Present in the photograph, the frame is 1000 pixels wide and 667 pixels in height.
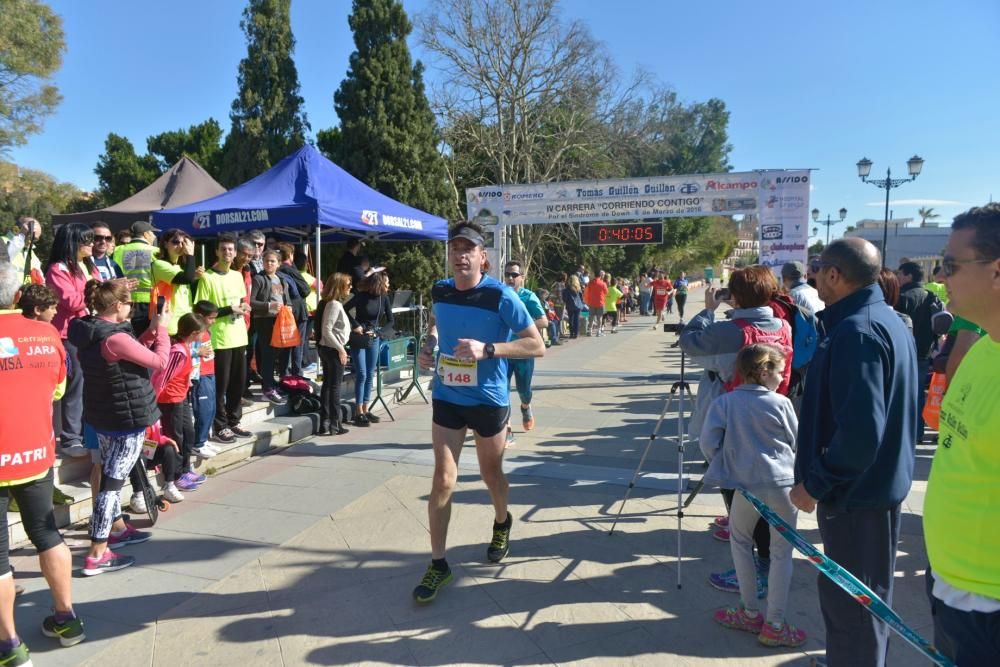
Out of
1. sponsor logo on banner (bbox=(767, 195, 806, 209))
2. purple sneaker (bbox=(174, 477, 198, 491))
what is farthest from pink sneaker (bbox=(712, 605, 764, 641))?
sponsor logo on banner (bbox=(767, 195, 806, 209))

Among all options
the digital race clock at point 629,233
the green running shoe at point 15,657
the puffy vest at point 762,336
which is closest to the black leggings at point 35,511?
the green running shoe at point 15,657

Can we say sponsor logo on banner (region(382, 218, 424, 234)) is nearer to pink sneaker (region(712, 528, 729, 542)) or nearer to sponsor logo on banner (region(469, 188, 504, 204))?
sponsor logo on banner (region(469, 188, 504, 204))

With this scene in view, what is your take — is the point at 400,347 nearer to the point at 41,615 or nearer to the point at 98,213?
the point at 41,615

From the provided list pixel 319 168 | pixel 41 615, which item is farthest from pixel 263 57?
pixel 41 615

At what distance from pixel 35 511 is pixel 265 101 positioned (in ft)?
77.8

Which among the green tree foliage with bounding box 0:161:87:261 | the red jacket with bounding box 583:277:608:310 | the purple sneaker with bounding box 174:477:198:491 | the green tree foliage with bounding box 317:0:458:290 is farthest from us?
the green tree foliage with bounding box 0:161:87:261

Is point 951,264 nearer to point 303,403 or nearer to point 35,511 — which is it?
point 35,511

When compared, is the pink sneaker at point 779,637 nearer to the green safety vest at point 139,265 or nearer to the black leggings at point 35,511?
the black leggings at point 35,511

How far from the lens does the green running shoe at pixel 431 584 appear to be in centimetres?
339

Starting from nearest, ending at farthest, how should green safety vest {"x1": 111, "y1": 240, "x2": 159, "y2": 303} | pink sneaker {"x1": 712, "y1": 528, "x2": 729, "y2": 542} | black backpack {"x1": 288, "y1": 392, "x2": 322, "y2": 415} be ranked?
1. pink sneaker {"x1": 712, "y1": 528, "x2": 729, "y2": 542}
2. green safety vest {"x1": 111, "y1": 240, "x2": 159, "y2": 303}
3. black backpack {"x1": 288, "y1": 392, "x2": 322, "y2": 415}

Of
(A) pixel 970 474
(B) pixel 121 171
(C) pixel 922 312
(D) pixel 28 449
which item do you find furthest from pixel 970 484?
(B) pixel 121 171

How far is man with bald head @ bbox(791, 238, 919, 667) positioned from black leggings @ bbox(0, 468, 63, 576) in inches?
130

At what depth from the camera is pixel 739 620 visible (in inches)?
123

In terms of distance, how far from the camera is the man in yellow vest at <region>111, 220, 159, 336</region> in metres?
6.14
